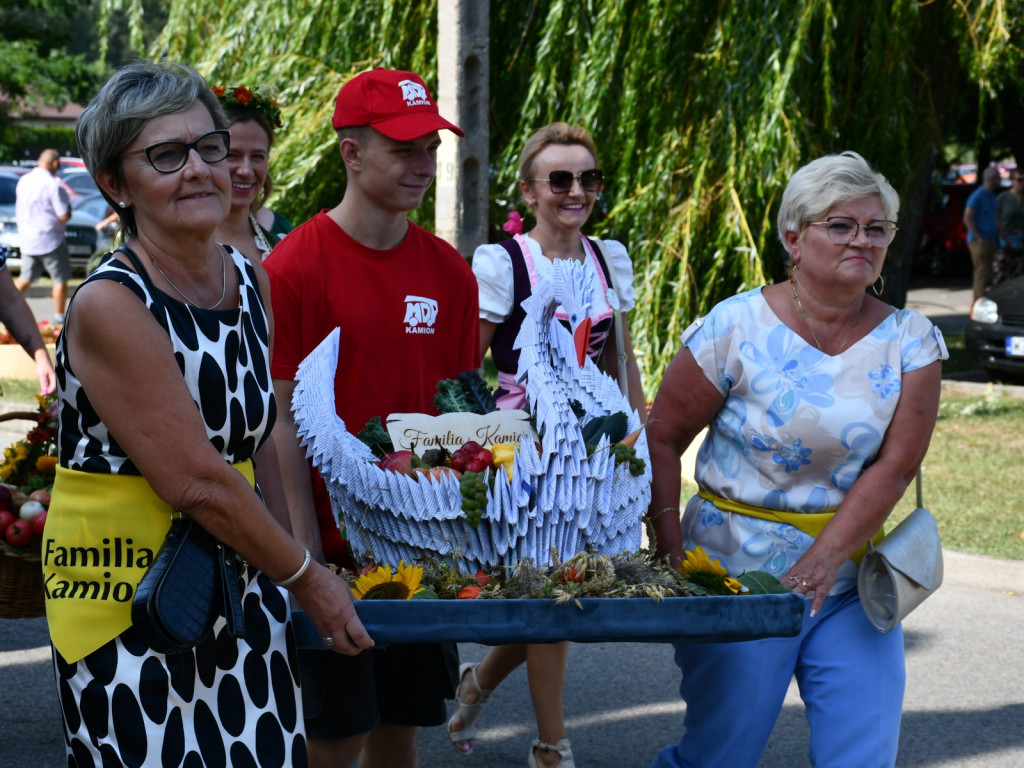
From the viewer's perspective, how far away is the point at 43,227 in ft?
50.5

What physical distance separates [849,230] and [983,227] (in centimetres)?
1500

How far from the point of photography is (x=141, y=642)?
2316mm

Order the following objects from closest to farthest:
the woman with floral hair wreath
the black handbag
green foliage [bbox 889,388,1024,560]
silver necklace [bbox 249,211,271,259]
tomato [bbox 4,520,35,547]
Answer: the black handbag, tomato [bbox 4,520,35,547], the woman with floral hair wreath, silver necklace [bbox 249,211,271,259], green foliage [bbox 889,388,1024,560]

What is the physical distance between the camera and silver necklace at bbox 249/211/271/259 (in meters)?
4.48

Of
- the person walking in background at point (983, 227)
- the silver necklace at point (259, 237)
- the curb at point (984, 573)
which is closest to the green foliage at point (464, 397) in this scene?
the silver necklace at point (259, 237)

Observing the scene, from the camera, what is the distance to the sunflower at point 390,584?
249 centimetres

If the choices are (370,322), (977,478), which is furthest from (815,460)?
(977,478)

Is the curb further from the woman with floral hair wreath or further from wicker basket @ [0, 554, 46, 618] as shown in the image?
wicker basket @ [0, 554, 46, 618]

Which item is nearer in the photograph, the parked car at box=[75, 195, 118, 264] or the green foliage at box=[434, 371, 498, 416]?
the green foliage at box=[434, 371, 498, 416]

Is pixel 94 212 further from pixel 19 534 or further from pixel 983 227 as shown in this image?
pixel 19 534

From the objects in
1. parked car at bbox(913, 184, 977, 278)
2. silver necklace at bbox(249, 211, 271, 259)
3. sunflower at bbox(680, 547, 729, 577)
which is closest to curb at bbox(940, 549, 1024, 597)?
silver necklace at bbox(249, 211, 271, 259)

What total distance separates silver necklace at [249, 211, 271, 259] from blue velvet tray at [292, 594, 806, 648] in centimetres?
226

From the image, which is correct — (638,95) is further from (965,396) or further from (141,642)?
(141,642)

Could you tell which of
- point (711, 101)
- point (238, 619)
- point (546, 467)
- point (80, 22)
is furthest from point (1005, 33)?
point (80, 22)
